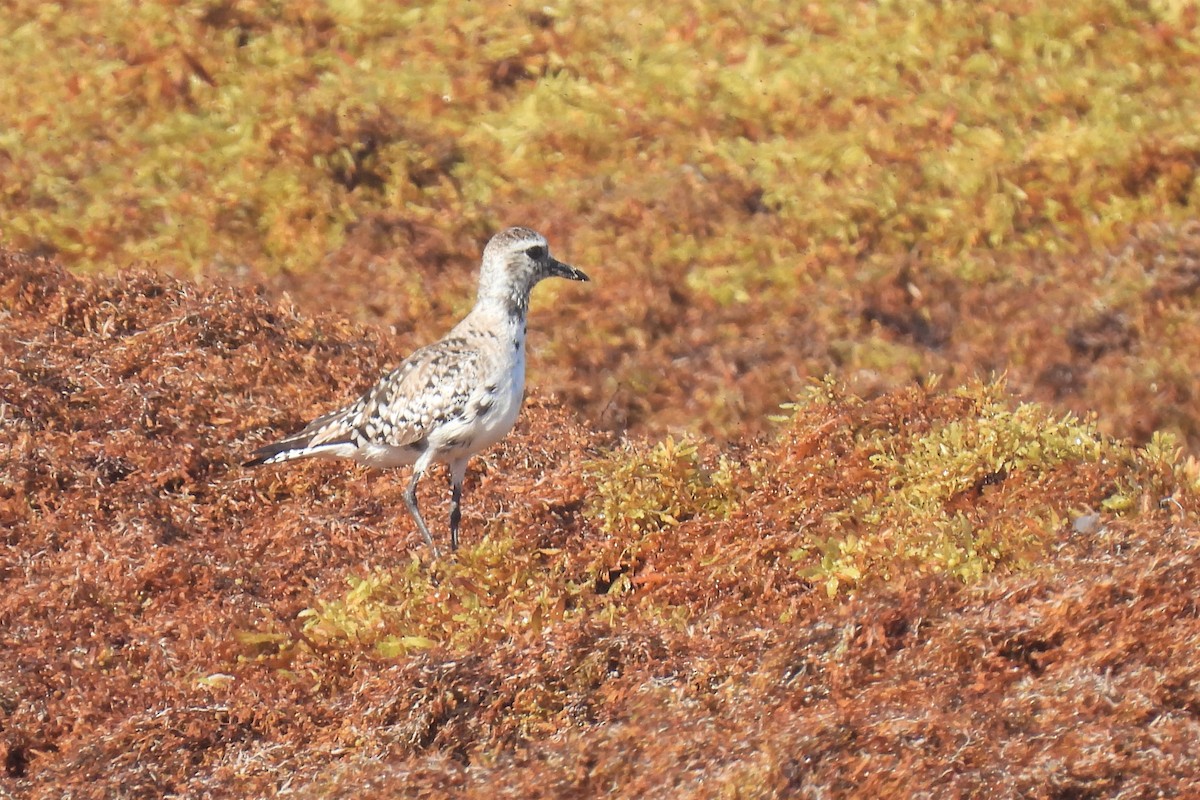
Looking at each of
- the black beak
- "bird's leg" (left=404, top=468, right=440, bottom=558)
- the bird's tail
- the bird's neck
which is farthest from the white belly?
the black beak

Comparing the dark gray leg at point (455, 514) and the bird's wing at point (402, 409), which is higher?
the bird's wing at point (402, 409)

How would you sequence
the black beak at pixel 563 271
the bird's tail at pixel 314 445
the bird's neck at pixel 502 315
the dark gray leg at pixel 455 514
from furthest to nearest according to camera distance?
the black beak at pixel 563 271, the bird's neck at pixel 502 315, the bird's tail at pixel 314 445, the dark gray leg at pixel 455 514

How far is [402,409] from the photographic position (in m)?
9.92

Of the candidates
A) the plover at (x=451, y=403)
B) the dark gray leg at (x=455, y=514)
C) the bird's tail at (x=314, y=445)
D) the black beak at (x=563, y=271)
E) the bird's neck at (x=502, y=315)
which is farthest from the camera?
the black beak at (x=563, y=271)

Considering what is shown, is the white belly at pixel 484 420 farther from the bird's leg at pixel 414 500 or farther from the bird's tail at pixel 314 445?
the bird's tail at pixel 314 445

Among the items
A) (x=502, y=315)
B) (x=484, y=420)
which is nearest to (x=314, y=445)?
(x=484, y=420)

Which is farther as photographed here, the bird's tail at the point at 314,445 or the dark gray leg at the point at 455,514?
the bird's tail at the point at 314,445

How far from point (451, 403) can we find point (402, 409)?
343mm

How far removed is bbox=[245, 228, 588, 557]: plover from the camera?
32.3ft

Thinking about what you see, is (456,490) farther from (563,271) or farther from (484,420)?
(563,271)

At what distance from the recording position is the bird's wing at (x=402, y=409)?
9.87 m

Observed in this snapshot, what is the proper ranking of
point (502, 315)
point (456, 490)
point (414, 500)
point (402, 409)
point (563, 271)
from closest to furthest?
point (402, 409), point (414, 500), point (456, 490), point (502, 315), point (563, 271)

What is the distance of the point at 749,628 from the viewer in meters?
7.77

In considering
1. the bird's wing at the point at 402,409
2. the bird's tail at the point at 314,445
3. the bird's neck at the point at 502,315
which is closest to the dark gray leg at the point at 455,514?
the bird's wing at the point at 402,409
